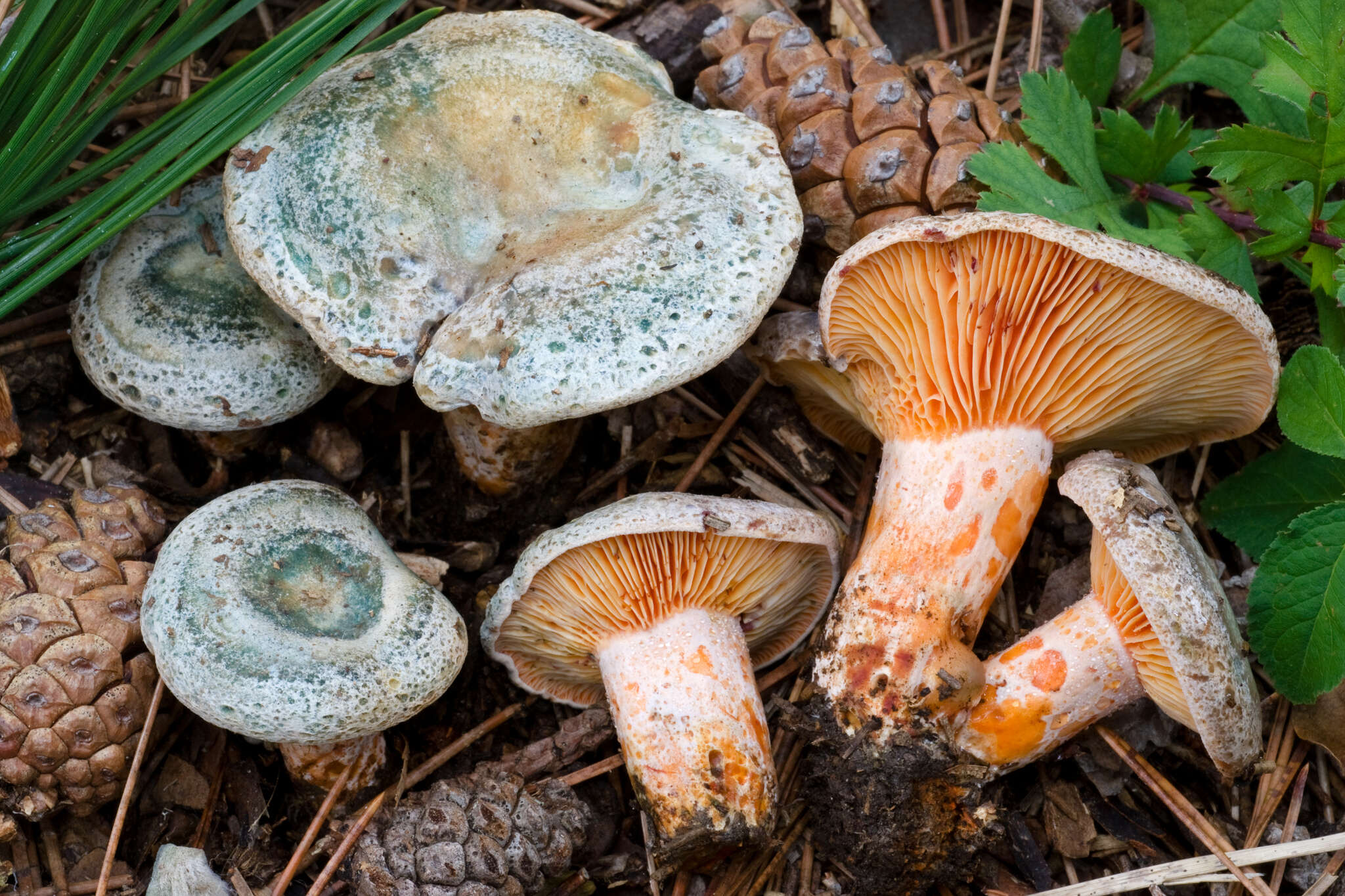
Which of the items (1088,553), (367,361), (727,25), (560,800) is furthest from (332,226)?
(1088,553)

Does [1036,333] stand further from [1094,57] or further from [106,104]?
[106,104]

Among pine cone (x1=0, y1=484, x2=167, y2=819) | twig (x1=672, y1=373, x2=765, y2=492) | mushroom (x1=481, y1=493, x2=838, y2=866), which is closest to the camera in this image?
pine cone (x1=0, y1=484, x2=167, y2=819)

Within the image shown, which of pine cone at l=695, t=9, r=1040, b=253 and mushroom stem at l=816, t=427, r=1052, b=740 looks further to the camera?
pine cone at l=695, t=9, r=1040, b=253

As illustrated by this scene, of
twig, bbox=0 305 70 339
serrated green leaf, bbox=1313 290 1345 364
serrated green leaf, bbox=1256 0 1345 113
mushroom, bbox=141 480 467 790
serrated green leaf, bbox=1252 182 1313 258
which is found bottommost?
mushroom, bbox=141 480 467 790

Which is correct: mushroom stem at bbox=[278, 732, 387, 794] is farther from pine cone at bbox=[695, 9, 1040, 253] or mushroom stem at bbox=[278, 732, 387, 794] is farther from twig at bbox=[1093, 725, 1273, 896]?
twig at bbox=[1093, 725, 1273, 896]

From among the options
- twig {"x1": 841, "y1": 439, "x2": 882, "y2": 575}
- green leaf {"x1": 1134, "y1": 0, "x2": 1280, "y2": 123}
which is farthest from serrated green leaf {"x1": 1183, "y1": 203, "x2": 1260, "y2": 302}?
twig {"x1": 841, "y1": 439, "x2": 882, "y2": 575}

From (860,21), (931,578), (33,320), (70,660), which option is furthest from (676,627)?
(33,320)

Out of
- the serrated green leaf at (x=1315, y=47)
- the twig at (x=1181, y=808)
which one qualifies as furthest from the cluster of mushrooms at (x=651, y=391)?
the serrated green leaf at (x=1315, y=47)

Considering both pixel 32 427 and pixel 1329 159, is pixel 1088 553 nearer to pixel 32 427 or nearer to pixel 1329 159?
pixel 1329 159
